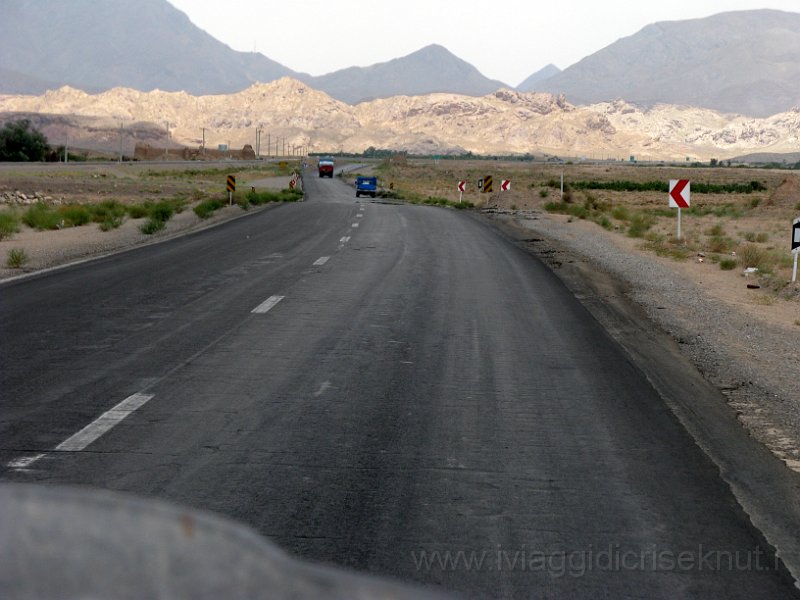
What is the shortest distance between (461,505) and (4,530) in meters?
3.98

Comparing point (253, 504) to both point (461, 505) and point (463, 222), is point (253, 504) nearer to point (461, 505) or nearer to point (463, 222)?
point (461, 505)

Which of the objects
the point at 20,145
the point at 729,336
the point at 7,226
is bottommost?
the point at 729,336

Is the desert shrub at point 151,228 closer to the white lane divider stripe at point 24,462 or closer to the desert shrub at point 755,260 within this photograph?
the desert shrub at point 755,260

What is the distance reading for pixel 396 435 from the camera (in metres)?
6.72

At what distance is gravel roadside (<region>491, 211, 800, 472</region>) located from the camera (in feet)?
26.4

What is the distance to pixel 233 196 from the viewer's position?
156ft

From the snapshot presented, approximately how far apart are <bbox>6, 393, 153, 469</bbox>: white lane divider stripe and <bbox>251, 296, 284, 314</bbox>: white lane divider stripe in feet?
16.8

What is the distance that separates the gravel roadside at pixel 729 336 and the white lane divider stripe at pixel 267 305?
5277 millimetres

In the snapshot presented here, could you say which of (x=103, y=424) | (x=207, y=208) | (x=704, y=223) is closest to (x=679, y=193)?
(x=207, y=208)

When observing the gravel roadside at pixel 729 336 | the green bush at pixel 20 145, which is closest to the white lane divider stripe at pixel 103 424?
the gravel roadside at pixel 729 336

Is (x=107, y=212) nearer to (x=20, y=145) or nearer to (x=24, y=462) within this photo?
(x=24, y=462)

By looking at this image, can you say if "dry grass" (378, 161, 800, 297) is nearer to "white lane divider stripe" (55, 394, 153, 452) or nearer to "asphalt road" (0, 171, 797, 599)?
"asphalt road" (0, 171, 797, 599)

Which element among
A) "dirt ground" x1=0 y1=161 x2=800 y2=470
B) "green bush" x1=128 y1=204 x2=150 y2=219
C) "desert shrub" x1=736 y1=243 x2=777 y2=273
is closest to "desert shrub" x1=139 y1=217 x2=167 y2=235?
"dirt ground" x1=0 y1=161 x2=800 y2=470

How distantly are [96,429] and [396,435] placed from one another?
6.73ft
